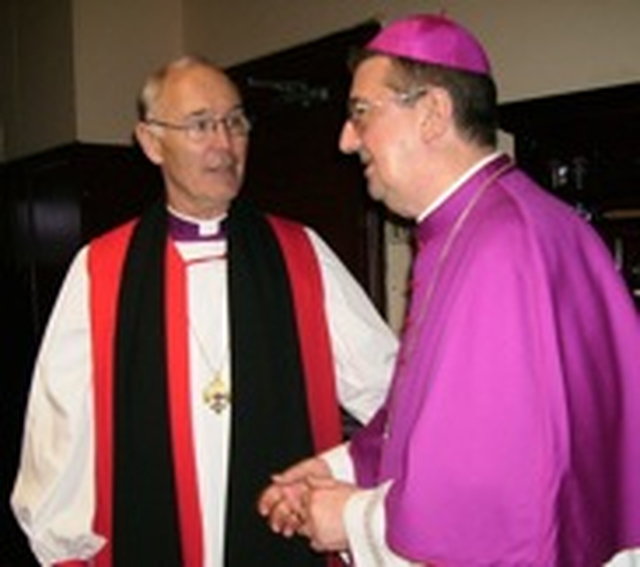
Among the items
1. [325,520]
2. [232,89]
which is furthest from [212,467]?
[232,89]

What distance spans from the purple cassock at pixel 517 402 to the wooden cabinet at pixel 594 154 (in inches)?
→ 46.1

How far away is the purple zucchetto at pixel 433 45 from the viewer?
1586 mm

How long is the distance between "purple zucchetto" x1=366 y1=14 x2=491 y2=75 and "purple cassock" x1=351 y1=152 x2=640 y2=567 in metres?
0.21

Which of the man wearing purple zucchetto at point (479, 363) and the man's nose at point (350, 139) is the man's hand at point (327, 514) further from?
the man's nose at point (350, 139)

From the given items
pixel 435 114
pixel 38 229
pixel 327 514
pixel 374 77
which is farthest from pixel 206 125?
pixel 38 229

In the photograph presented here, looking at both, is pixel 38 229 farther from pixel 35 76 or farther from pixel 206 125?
pixel 206 125

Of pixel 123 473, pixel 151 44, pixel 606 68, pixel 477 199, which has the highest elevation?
pixel 151 44

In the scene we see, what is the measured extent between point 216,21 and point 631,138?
9.59 feet

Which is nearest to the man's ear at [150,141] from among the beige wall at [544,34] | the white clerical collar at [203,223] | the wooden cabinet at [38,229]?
the white clerical collar at [203,223]

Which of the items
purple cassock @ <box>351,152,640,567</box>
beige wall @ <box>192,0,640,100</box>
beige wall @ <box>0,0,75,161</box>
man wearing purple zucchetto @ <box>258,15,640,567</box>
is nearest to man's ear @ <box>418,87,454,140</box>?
man wearing purple zucchetto @ <box>258,15,640,567</box>

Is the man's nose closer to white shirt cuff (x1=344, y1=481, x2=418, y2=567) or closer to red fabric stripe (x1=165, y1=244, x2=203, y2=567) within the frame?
white shirt cuff (x1=344, y1=481, x2=418, y2=567)

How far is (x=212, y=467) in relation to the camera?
2.23m

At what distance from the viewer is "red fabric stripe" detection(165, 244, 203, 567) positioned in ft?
7.23

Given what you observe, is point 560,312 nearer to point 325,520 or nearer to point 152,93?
point 325,520
